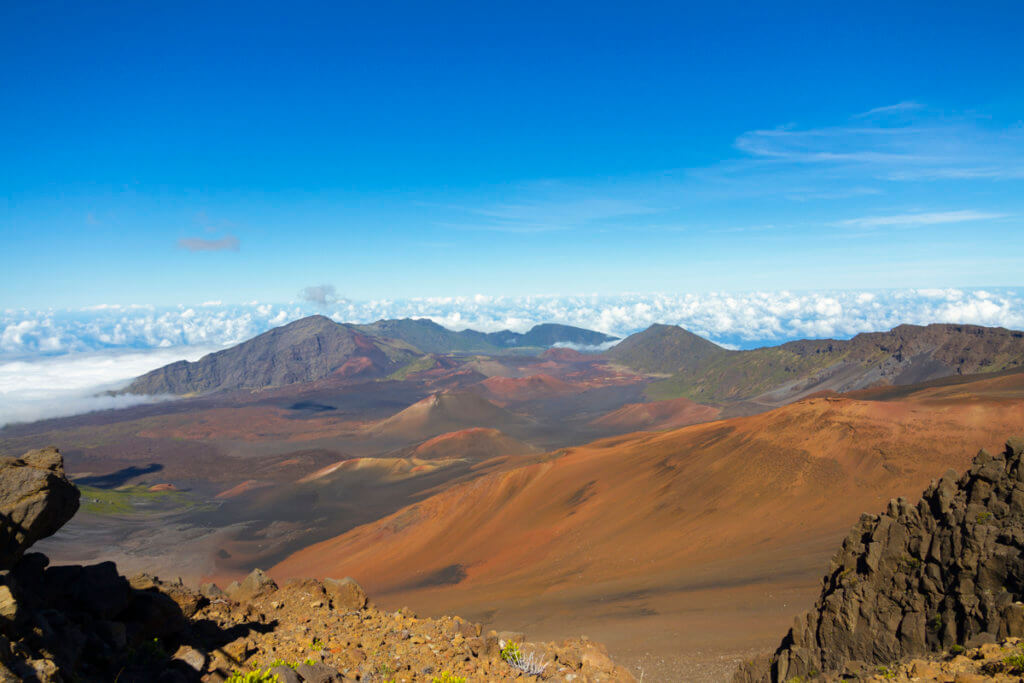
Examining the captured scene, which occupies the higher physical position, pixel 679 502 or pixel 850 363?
pixel 850 363

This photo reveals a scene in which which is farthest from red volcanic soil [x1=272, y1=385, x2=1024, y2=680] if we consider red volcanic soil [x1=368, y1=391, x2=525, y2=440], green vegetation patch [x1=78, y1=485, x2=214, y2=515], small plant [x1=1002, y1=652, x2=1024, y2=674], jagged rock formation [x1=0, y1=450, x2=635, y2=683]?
red volcanic soil [x1=368, y1=391, x2=525, y2=440]

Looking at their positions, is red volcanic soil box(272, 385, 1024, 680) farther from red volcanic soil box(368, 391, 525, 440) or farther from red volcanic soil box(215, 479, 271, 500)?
red volcanic soil box(368, 391, 525, 440)

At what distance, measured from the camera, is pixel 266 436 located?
133875 mm

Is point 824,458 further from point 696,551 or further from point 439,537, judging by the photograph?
point 439,537

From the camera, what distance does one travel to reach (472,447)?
9262cm

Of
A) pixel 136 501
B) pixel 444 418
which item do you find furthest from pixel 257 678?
pixel 444 418

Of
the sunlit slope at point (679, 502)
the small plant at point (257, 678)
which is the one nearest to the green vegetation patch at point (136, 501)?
the sunlit slope at point (679, 502)

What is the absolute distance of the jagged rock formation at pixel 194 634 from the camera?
6.23 metres

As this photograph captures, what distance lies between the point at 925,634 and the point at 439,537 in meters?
35.8

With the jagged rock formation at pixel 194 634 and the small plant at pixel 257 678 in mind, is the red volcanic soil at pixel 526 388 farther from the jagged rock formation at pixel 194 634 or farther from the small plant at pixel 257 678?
the small plant at pixel 257 678

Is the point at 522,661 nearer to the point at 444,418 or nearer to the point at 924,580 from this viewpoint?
the point at 924,580

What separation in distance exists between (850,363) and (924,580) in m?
139

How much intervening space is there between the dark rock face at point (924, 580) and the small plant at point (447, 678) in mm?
8124

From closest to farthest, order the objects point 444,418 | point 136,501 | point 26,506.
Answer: point 26,506 < point 136,501 < point 444,418
